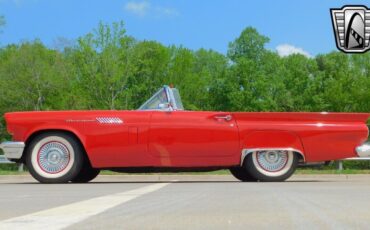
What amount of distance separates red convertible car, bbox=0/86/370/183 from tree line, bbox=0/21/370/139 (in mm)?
29328

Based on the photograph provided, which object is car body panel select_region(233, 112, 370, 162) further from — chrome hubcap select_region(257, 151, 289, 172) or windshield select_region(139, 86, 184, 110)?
windshield select_region(139, 86, 184, 110)

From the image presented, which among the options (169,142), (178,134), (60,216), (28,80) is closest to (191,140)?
(178,134)

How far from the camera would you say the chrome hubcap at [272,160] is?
32.6ft

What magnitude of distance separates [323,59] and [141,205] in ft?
197

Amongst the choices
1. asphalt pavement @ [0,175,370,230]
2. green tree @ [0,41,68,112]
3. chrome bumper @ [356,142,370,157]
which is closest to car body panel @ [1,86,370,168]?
chrome bumper @ [356,142,370,157]

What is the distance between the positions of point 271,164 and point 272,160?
67 mm

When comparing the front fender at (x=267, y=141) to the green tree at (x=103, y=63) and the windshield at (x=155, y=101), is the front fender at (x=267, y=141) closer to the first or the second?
the windshield at (x=155, y=101)

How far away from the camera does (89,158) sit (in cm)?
973

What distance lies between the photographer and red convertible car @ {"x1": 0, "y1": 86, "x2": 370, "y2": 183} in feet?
31.9

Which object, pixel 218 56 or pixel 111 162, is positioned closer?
pixel 111 162

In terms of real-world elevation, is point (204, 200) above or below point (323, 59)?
below

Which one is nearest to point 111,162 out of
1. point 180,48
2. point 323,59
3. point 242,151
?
point 242,151

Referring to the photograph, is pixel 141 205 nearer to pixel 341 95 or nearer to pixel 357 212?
pixel 357 212

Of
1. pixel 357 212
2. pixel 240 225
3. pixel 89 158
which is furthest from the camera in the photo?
pixel 89 158
